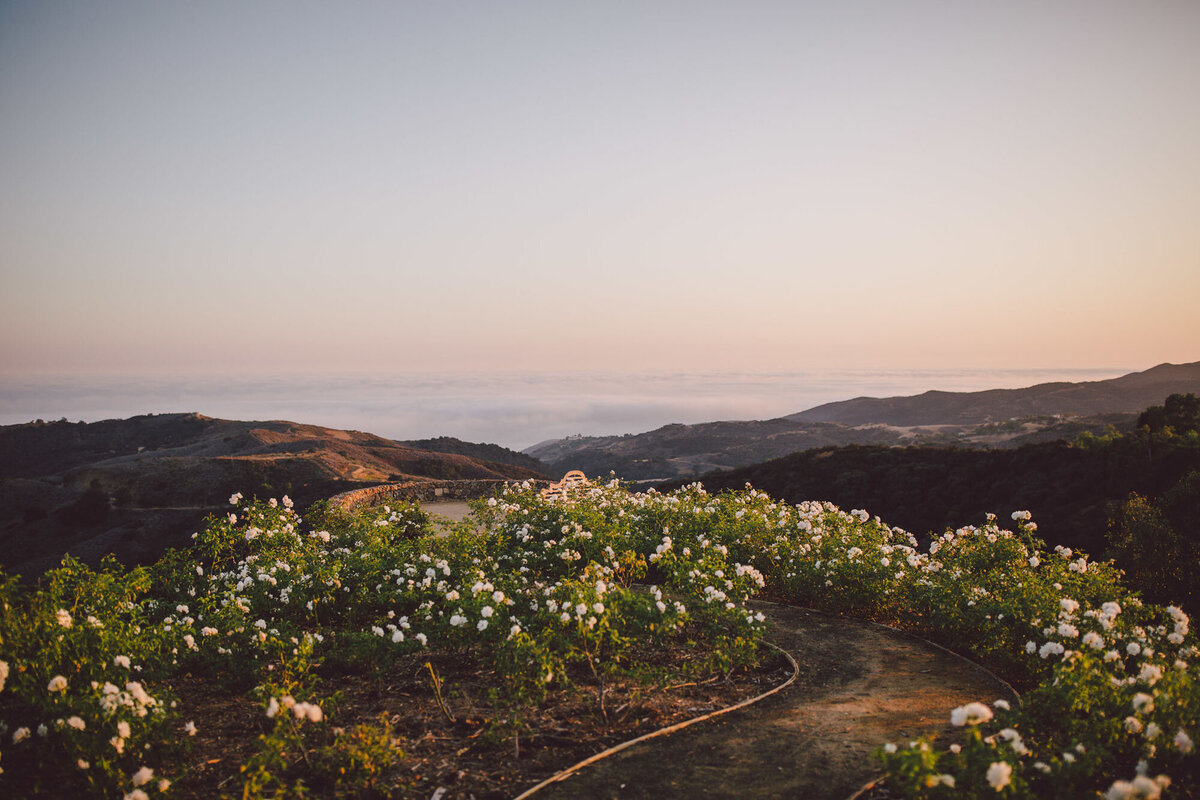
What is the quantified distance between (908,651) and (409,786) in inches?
211

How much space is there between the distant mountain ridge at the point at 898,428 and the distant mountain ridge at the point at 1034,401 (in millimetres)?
132

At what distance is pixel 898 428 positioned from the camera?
86.1 metres

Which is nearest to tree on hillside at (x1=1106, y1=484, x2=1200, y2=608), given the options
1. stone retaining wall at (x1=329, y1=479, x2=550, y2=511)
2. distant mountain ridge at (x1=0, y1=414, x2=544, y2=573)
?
stone retaining wall at (x1=329, y1=479, x2=550, y2=511)

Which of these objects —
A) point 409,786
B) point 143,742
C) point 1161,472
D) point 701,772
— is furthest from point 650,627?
point 1161,472

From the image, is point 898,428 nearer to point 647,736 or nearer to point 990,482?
point 990,482

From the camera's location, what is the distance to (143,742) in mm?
3773

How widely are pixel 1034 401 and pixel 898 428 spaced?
24.7 meters

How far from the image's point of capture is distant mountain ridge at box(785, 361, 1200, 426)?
85.8 meters

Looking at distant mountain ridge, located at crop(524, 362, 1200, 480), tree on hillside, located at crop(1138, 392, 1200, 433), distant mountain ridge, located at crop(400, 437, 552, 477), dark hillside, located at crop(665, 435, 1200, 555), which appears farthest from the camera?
distant mountain ridge, located at crop(400, 437, 552, 477)

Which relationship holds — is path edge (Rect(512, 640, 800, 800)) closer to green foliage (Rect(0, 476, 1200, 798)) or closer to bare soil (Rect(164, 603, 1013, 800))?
bare soil (Rect(164, 603, 1013, 800))

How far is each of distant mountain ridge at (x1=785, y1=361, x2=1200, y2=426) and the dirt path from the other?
89977 mm

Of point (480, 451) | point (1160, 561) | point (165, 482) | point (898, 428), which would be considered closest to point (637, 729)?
point (1160, 561)

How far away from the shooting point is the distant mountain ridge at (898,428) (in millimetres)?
59969

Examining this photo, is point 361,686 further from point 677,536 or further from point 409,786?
point 677,536
